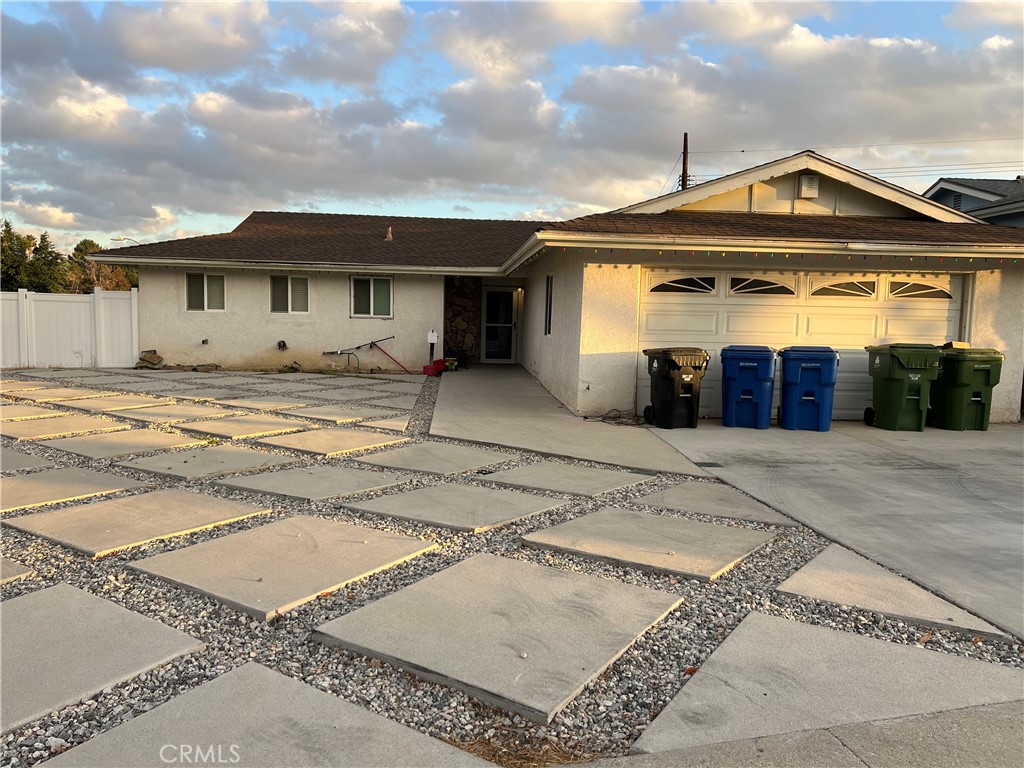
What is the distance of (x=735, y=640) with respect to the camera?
309cm

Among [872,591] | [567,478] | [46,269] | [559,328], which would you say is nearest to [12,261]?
[46,269]

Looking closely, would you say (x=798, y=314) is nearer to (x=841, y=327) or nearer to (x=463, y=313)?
(x=841, y=327)

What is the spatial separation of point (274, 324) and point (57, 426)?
892 centimetres

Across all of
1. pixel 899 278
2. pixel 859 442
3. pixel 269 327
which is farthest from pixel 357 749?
pixel 269 327

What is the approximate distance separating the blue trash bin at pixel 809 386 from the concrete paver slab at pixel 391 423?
5314 millimetres

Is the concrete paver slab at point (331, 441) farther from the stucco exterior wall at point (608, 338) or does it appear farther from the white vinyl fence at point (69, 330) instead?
the white vinyl fence at point (69, 330)

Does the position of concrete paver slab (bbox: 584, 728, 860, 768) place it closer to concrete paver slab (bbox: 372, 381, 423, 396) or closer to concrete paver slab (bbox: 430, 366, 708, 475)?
concrete paver slab (bbox: 430, 366, 708, 475)

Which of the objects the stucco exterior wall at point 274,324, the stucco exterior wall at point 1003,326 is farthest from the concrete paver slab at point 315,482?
the stucco exterior wall at point 274,324

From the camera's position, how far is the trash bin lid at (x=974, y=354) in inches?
366

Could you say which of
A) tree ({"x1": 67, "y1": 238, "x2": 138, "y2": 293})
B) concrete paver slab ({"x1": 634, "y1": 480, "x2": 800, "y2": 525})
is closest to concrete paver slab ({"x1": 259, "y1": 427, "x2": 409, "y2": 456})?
concrete paver slab ({"x1": 634, "y1": 480, "x2": 800, "y2": 525})

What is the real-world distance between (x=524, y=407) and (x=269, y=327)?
899 centimetres

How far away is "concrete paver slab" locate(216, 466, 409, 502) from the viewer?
214 inches

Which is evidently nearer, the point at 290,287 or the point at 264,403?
the point at 264,403

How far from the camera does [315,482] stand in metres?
5.79
